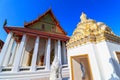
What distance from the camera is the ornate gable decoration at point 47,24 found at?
39.5 feet

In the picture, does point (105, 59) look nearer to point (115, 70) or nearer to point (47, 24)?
point (115, 70)

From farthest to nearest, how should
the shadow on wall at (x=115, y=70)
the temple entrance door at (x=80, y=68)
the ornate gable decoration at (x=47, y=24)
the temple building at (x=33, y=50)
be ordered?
the ornate gable decoration at (x=47, y=24)
the temple building at (x=33, y=50)
the temple entrance door at (x=80, y=68)
the shadow on wall at (x=115, y=70)

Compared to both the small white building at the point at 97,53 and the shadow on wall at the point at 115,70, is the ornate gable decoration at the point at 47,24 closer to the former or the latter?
the small white building at the point at 97,53

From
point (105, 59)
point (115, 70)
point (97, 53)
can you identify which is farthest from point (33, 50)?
point (115, 70)

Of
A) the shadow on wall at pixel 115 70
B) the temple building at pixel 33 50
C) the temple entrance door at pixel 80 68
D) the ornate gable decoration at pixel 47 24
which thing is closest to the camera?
the shadow on wall at pixel 115 70

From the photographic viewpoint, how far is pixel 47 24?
42.5 feet

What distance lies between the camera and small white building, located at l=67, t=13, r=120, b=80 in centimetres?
186

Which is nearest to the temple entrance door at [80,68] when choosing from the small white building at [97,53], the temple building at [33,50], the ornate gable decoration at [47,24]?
the small white building at [97,53]

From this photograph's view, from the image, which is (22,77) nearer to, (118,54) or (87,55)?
(87,55)

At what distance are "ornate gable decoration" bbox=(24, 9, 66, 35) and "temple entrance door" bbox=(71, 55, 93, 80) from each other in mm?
10121

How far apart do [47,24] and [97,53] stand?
11621 mm

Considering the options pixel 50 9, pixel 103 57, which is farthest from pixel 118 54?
pixel 50 9

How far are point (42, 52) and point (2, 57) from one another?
4.83 meters

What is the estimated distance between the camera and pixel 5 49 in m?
7.55
